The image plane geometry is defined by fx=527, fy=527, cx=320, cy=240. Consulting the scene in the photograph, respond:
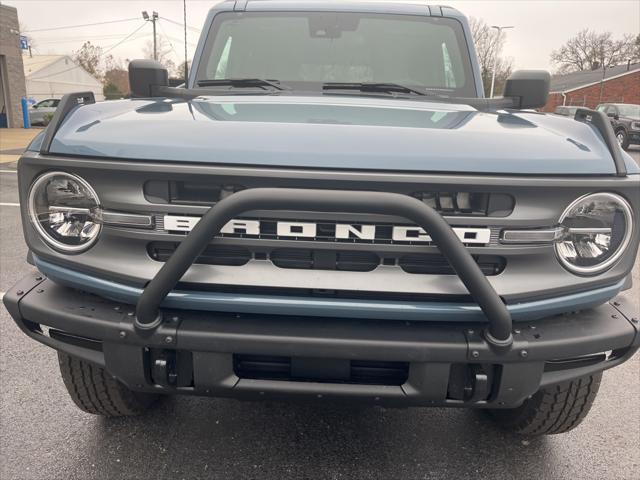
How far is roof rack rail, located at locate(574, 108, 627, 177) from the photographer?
1745 millimetres

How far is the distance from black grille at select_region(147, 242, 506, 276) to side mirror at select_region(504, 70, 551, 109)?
147 cm

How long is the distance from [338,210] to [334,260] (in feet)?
0.76

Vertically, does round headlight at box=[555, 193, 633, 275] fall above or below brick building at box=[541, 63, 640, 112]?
above

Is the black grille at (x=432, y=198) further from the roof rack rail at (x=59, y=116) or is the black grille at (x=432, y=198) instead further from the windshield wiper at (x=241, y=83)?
the windshield wiper at (x=241, y=83)

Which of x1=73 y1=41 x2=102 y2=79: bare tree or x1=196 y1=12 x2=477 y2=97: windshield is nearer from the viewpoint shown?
x1=196 y1=12 x2=477 y2=97: windshield

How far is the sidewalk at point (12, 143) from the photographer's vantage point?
13797mm

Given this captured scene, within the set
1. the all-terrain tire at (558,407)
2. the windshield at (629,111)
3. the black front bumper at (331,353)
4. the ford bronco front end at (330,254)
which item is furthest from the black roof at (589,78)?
the black front bumper at (331,353)

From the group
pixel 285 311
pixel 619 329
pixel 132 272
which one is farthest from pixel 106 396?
pixel 619 329

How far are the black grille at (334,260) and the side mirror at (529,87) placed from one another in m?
1.47

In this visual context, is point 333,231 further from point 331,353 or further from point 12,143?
point 12,143

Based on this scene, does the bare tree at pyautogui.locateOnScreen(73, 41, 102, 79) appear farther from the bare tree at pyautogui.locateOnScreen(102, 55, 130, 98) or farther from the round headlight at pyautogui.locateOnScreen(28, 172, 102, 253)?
the round headlight at pyautogui.locateOnScreen(28, 172, 102, 253)

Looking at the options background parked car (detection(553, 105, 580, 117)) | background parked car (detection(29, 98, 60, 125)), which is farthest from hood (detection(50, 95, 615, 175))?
background parked car (detection(29, 98, 60, 125))

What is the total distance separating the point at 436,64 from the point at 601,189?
5.71 ft

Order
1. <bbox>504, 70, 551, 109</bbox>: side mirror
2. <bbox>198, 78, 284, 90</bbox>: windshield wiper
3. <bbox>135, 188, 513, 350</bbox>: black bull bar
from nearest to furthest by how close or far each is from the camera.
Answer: <bbox>135, 188, 513, 350</bbox>: black bull bar → <bbox>504, 70, 551, 109</bbox>: side mirror → <bbox>198, 78, 284, 90</bbox>: windshield wiper
